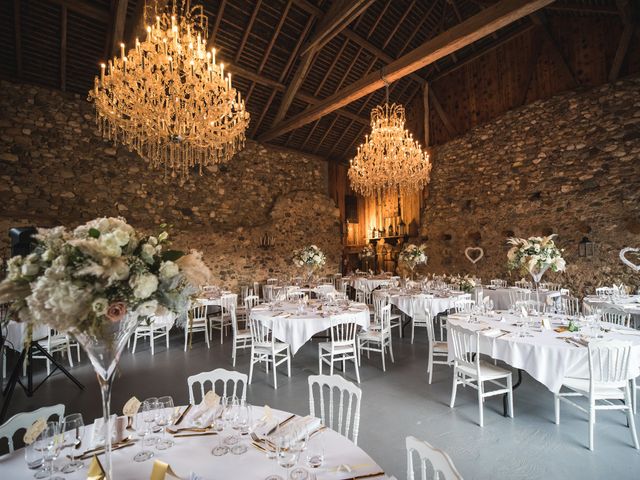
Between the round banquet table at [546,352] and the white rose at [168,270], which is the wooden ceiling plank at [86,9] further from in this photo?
the round banquet table at [546,352]

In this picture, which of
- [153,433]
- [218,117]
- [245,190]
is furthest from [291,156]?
[153,433]

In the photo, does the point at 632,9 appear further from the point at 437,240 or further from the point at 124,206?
the point at 124,206

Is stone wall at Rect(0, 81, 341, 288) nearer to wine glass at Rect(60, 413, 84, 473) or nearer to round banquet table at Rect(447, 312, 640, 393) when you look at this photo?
wine glass at Rect(60, 413, 84, 473)

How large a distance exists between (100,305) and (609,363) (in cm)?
398

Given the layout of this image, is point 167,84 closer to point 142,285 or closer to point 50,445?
point 142,285

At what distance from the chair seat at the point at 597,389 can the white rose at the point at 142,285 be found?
3.75 meters

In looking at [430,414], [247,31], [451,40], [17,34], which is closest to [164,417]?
[430,414]

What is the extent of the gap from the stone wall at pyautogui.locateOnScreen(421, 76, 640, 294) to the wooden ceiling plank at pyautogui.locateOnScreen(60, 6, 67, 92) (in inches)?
388

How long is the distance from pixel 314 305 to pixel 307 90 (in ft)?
22.3

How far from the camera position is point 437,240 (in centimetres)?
1055

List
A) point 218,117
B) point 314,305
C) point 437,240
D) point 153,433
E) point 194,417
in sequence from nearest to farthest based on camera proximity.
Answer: point 153,433 → point 194,417 → point 218,117 → point 314,305 → point 437,240

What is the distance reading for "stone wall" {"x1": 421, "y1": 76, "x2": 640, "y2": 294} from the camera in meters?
7.11

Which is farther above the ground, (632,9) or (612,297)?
(632,9)

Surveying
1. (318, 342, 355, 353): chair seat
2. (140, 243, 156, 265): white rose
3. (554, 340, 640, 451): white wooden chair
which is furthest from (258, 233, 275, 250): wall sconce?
(140, 243, 156, 265): white rose
